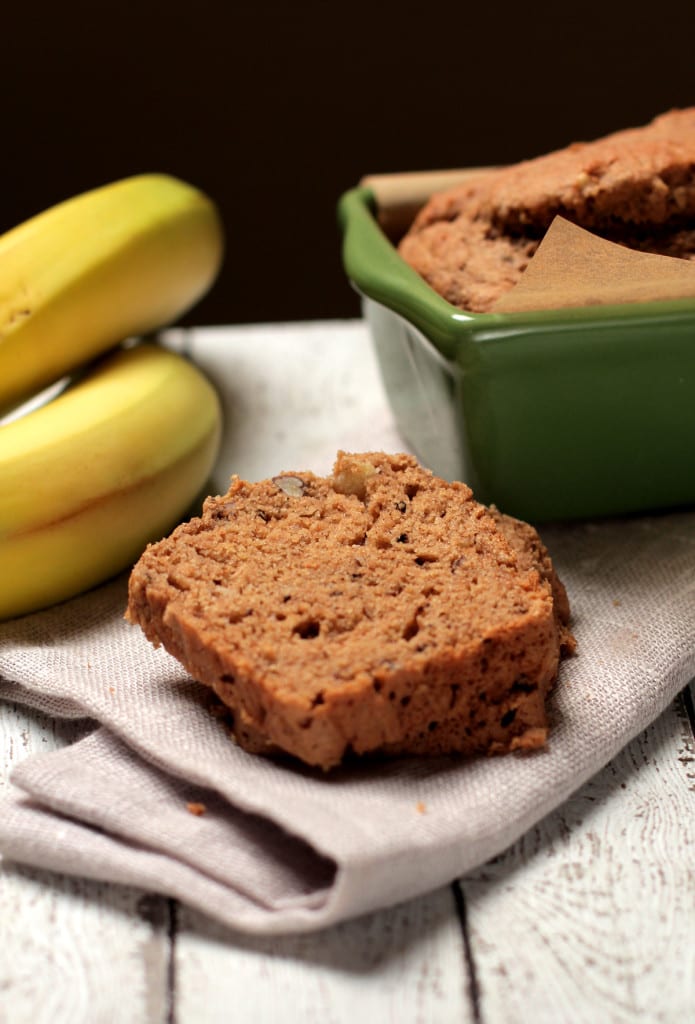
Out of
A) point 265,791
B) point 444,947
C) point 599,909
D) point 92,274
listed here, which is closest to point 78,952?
point 265,791

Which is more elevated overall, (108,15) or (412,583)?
(108,15)

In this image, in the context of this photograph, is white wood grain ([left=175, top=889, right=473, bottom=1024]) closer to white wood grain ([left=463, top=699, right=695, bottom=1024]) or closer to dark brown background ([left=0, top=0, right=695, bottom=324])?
white wood grain ([left=463, top=699, right=695, bottom=1024])

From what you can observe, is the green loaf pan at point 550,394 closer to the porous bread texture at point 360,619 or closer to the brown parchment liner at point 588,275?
the brown parchment liner at point 588,275

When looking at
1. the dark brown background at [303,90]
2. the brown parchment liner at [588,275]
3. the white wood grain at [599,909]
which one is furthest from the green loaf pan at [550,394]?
the dark brown background at [303,90]

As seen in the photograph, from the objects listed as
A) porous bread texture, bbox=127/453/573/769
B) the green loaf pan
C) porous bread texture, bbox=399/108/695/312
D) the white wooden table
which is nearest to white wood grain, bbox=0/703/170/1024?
the white wooden table

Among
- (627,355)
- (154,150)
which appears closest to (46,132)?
(154,150)

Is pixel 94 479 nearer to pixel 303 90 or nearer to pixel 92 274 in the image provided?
pixel 92 274

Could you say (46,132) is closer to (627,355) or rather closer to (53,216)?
(53,216)
